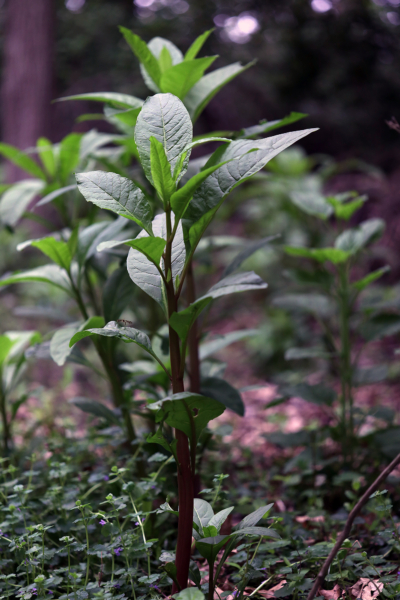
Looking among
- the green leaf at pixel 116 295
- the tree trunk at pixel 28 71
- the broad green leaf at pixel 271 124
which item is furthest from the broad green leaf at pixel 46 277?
the tree trunk at pixel 28 71

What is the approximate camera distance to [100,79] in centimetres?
691

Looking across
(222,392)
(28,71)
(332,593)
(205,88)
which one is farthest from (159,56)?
(28,71)

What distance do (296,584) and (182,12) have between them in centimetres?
753

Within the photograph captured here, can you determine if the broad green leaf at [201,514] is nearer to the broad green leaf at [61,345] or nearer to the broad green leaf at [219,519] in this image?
the broad green leaf at [219,519]

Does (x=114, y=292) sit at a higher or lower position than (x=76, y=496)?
higher

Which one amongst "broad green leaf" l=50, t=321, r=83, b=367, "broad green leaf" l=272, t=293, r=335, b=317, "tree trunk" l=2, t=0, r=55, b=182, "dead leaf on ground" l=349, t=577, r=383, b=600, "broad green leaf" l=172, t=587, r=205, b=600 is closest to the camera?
"broad green leaf" l=172, t=587, r=205, b=600

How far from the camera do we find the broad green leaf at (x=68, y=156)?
176cm

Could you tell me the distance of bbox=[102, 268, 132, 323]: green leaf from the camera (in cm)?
142

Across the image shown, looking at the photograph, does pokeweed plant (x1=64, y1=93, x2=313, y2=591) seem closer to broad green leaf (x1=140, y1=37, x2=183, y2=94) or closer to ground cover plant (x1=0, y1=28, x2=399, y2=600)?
ground cover plant (x1=0, y1=28, x2=399, y2=600)

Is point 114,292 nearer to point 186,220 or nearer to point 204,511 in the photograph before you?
point 186,220

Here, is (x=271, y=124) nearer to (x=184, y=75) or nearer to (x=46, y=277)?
(x=184, y=75)

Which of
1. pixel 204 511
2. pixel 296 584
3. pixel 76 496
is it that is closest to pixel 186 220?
pixel 204 511

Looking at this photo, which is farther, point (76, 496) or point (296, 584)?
point (76, 496)

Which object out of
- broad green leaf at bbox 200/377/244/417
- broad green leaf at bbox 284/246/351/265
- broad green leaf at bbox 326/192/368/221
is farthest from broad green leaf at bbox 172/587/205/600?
broad green leaf at bbox 326/192/368/221
